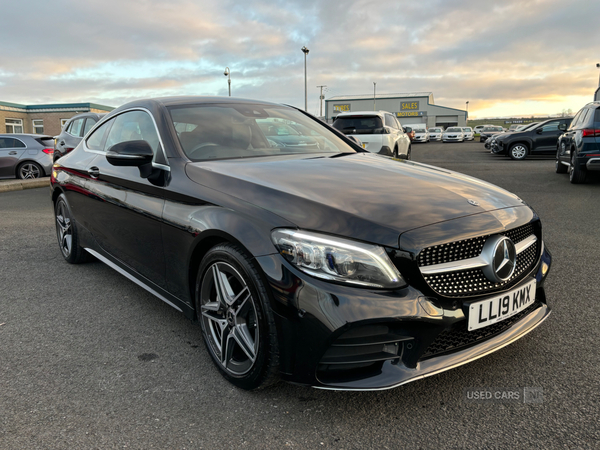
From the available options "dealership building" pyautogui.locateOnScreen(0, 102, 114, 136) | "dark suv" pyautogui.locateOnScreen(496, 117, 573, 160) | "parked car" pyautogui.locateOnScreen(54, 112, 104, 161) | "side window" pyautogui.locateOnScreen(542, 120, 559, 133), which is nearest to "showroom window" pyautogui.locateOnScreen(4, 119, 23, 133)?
"dealership building" pyautogui.locateOnScreen(0, 102, 114, 136)

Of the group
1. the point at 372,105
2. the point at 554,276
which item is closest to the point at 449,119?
the point at 372,105

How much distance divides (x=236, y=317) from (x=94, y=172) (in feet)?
6.95

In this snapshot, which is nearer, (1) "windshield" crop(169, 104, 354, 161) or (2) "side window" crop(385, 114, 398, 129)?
(1) "windshield" crop(169, 104, 354, 161)

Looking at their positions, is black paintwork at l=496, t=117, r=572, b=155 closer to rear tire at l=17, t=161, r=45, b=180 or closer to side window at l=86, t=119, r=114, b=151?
Result: rear tire at l=17, t=161, r=45, b=180

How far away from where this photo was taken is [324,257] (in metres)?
2.00

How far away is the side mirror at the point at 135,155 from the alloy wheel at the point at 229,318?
0.92 metres

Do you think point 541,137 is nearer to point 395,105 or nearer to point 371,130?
point 371,130

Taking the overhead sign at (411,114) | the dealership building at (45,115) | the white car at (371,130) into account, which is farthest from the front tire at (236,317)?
the overhead sign at (411,114)

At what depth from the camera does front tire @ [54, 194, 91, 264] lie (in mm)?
4430

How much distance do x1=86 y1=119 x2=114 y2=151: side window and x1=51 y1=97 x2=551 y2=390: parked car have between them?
1.06 m

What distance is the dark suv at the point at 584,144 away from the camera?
9.26 metres

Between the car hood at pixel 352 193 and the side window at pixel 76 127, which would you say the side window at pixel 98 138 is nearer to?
the car hood at pixel 352 193

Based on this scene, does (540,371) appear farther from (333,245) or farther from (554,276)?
(554,276)

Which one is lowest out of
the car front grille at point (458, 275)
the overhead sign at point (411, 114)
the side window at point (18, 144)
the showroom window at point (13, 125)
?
the car front grille at point (458, 275)
